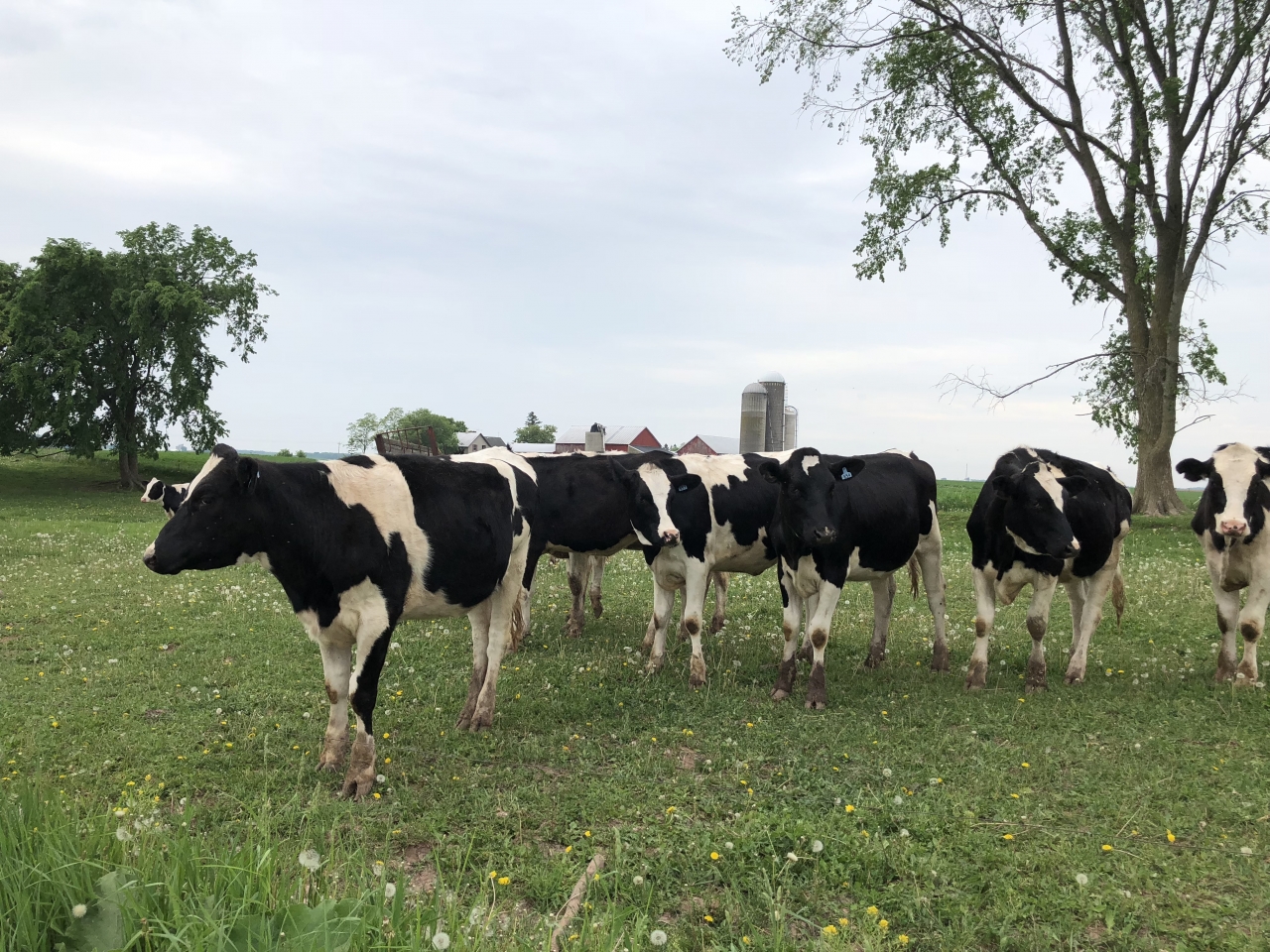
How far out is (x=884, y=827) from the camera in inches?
233

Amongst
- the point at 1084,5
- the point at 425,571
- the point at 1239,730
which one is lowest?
the point at 1239,730

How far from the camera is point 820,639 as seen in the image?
30.3 feet

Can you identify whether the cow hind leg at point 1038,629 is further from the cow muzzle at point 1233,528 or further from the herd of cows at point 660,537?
the cow muzzle at point 1233,528

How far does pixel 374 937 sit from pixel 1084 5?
31.3 metres

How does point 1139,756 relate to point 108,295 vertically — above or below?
below

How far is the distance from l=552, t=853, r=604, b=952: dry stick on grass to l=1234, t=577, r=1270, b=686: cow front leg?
303 inches

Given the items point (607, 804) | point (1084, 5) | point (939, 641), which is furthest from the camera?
point (1084, 5)

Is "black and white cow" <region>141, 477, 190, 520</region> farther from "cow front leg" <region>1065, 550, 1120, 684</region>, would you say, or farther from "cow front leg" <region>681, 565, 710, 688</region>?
"cow front leg" <region>1065, 550, 1120, 684</region>

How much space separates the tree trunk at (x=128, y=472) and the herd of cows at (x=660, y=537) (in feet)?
131

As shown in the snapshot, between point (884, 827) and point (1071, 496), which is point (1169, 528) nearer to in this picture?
point (1071, 496)

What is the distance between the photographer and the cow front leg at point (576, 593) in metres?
12.3

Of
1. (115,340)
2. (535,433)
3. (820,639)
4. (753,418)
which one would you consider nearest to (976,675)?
(820,639)

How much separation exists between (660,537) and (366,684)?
166 inches

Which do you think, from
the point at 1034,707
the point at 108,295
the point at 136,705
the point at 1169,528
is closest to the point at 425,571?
the point at 136,705
